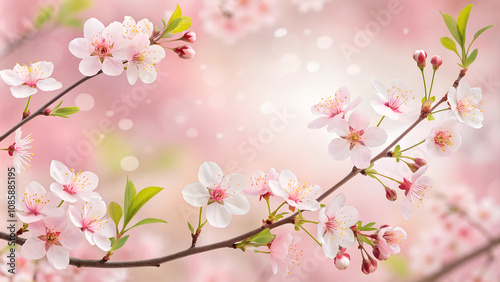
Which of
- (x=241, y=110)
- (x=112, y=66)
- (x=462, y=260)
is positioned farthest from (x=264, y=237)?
(x=462, y=260)

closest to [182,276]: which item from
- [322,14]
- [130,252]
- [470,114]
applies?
[130,252]

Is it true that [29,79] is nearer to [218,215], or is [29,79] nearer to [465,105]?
[218,215]

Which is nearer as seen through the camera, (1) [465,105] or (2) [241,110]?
(1) [465,105]

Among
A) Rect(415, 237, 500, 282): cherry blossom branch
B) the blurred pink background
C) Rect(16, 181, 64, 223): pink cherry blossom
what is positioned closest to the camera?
Rect(16, 181, 64, 223): pink cherry blossom

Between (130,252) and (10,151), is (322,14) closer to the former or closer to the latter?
(130,252)

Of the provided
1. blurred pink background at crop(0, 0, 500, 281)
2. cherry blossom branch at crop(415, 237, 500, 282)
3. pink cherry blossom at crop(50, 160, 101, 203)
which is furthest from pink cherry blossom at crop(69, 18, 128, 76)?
cherry blossom branch at crop(415, 237, 500, 282)

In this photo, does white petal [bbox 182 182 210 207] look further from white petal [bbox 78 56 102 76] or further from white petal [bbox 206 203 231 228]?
white petal [bbox 78 56 102 76]
